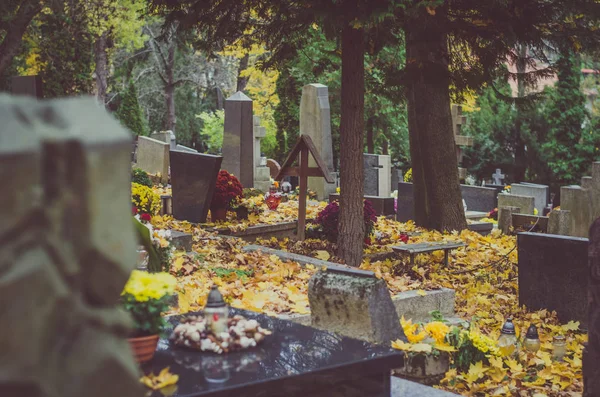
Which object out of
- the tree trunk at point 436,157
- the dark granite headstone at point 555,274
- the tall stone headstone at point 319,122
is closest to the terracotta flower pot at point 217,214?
the tree trunk at point 436,157

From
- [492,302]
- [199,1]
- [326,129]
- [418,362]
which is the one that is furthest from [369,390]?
[326,129]

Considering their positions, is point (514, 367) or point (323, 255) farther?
point (323, 255)

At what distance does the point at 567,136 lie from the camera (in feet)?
100

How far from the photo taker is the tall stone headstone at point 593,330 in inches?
197

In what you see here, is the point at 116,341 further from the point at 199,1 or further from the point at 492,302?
the point at 199,1

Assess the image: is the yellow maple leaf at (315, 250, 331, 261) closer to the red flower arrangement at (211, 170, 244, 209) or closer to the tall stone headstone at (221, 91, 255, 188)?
the red flower arrangement at (211, 170, 244, 209)

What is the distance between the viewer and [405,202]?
56.0ft

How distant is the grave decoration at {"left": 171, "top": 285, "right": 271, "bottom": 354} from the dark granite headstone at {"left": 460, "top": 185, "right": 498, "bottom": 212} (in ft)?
55.5

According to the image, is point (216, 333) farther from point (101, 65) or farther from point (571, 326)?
point (101, 65)

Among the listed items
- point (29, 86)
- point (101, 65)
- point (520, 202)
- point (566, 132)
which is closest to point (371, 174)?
point (520, 202)

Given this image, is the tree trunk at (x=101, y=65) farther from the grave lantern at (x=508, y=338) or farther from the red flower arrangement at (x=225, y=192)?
the grave lantern at (x=508, y=338)

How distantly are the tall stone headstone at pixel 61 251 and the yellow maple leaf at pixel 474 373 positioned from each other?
4.56 meters

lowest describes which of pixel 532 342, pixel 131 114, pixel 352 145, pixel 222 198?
pixel 532 342

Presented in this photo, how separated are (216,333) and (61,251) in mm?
2485
